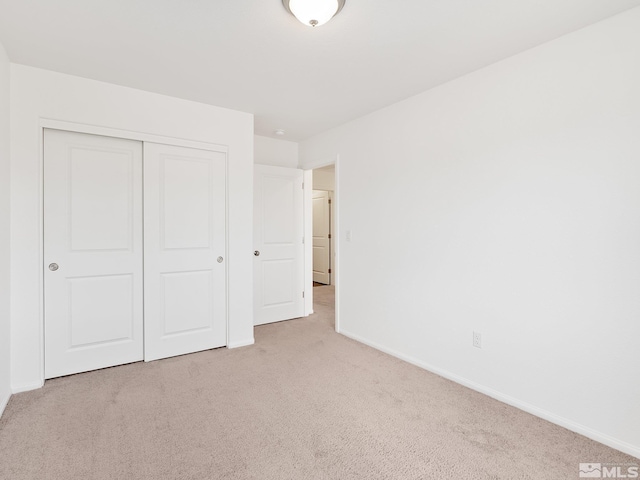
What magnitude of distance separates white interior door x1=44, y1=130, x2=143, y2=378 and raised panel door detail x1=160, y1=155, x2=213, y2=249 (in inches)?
8.7

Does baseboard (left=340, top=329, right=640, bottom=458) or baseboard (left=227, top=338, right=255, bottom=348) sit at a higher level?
baseboard (left=227, top=338, right=255, bottom=348)

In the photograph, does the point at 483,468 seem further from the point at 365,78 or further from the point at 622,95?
the point at 365,78

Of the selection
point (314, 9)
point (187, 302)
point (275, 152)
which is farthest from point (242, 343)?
point (314, 9)

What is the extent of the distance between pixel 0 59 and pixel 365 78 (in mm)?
2507

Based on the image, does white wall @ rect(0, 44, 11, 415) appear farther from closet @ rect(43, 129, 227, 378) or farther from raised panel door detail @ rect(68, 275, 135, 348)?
raised panel door detail @ rect(68, 275, 135, 348)

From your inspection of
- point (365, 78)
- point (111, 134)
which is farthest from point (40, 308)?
point (365, 78)

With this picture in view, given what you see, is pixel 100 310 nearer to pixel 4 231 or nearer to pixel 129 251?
pixel 129 251

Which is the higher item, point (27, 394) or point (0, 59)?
point (0, 59)

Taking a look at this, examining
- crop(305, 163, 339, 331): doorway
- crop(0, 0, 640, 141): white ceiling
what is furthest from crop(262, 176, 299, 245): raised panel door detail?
crop(305, 163, 339, 331): doorway

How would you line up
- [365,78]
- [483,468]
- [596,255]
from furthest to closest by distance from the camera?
[365,78], [596,255], [483,468]

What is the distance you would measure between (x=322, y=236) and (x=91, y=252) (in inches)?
199

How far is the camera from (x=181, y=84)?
270 centimetres

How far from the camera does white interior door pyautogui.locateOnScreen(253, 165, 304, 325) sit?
4.07 meters

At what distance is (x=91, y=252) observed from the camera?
2.71 meters
